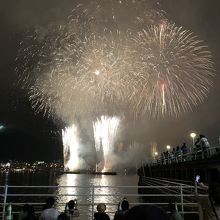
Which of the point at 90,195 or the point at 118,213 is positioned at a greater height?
the point at 90,195

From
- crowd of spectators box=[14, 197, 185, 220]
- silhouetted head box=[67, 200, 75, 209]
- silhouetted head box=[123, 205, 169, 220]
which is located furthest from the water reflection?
silhouetted head box=[123, 205, 169, 220]

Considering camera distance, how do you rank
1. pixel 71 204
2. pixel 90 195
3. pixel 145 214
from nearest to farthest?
pixel 145 214, pixel 71 204, pixel 90 195

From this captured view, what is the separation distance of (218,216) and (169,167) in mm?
35776

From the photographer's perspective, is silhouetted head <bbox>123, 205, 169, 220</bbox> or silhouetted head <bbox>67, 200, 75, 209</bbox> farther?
silhouetted head <bbox>67, 200, 75, 209</bbox>

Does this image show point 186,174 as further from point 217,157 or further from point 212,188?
point 212,188

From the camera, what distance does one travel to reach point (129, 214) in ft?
8.54

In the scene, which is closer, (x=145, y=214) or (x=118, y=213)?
(x=145, y=214)

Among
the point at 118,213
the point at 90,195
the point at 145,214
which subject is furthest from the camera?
the point at 90,195

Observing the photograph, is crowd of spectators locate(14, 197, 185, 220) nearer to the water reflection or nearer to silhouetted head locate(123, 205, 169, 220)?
silhouetted head locate(123, 205, 169, 220)

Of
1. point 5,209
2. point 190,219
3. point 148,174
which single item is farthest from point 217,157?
point 148,174

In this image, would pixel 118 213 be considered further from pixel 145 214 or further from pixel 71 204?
pixel 145 214

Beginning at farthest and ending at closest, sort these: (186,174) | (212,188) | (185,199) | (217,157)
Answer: (186,174) → (185,199) → (217,157) → (212,188)

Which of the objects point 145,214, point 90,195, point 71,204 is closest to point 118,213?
point 71,204

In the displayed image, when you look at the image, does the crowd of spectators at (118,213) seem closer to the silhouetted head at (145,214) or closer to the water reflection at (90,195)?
the silhouetted head at (145,214)
